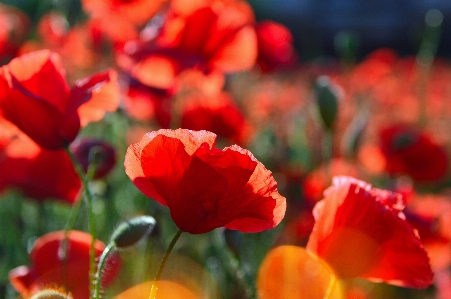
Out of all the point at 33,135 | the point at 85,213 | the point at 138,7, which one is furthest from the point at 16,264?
the point at 138,7

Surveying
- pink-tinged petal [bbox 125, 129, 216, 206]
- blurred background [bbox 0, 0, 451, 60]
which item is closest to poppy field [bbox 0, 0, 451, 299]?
pink-tinged petal [bbox 125, 129, 216, 206]

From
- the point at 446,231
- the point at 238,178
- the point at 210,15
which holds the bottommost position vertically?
the point at 446,231

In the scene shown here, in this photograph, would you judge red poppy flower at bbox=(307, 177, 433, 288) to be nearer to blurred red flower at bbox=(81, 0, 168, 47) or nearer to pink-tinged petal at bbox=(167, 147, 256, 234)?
pink-tinged petal at bbox=(167, 147, 256, 234)

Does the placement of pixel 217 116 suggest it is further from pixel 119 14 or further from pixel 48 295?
pixel 48 295

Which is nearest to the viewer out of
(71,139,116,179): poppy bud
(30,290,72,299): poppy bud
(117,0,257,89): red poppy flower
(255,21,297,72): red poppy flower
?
(30,290,72,299): poppy bud

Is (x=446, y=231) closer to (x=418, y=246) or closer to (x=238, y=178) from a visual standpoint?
(x=418, y=246)

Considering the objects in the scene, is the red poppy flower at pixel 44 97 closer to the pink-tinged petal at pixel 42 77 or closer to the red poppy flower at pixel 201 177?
the pink-tinged petal at pixel 42 77

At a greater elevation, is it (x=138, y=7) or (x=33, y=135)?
(x=33, y=135)
